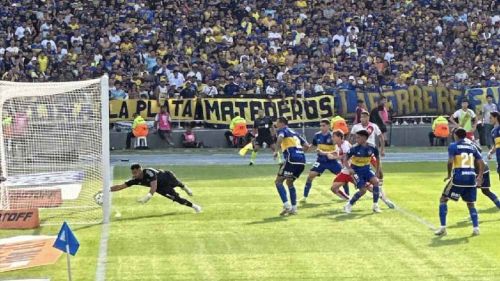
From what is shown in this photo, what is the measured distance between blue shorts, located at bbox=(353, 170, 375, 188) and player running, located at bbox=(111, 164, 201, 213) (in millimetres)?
3290

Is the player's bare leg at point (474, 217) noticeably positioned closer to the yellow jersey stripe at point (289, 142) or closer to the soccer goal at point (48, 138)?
the yellow jersey stripe at point (289, 142)

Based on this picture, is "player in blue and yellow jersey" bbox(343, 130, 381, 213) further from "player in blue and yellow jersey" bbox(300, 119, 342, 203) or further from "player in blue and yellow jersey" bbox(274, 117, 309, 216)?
"player in blue and yellow jersey" bbox(300, 119, 342, 203)

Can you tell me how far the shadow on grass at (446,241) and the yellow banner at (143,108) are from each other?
20.8 metres

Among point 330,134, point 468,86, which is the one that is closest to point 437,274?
point 330,134

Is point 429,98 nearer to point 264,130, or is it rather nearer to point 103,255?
point 264,130

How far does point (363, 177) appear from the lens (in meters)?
22.1

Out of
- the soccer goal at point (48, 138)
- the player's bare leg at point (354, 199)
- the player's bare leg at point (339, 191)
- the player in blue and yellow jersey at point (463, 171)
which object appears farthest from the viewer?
the player's bare leg at point (339, 191)

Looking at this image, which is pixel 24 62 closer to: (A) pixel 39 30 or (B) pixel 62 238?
(A) pixel 39 30

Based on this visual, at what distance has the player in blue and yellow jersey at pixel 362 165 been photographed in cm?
2194

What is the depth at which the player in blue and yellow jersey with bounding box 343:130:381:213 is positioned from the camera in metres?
21.9

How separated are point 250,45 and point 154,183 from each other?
66.6ft

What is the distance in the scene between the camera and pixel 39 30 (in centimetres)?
4044

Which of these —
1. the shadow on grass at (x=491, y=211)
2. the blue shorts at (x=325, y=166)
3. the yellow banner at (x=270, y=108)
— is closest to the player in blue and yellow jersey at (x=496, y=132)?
the shadow on grass at (x=491, y=211)

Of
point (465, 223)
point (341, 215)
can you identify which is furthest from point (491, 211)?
point (341, 215)
